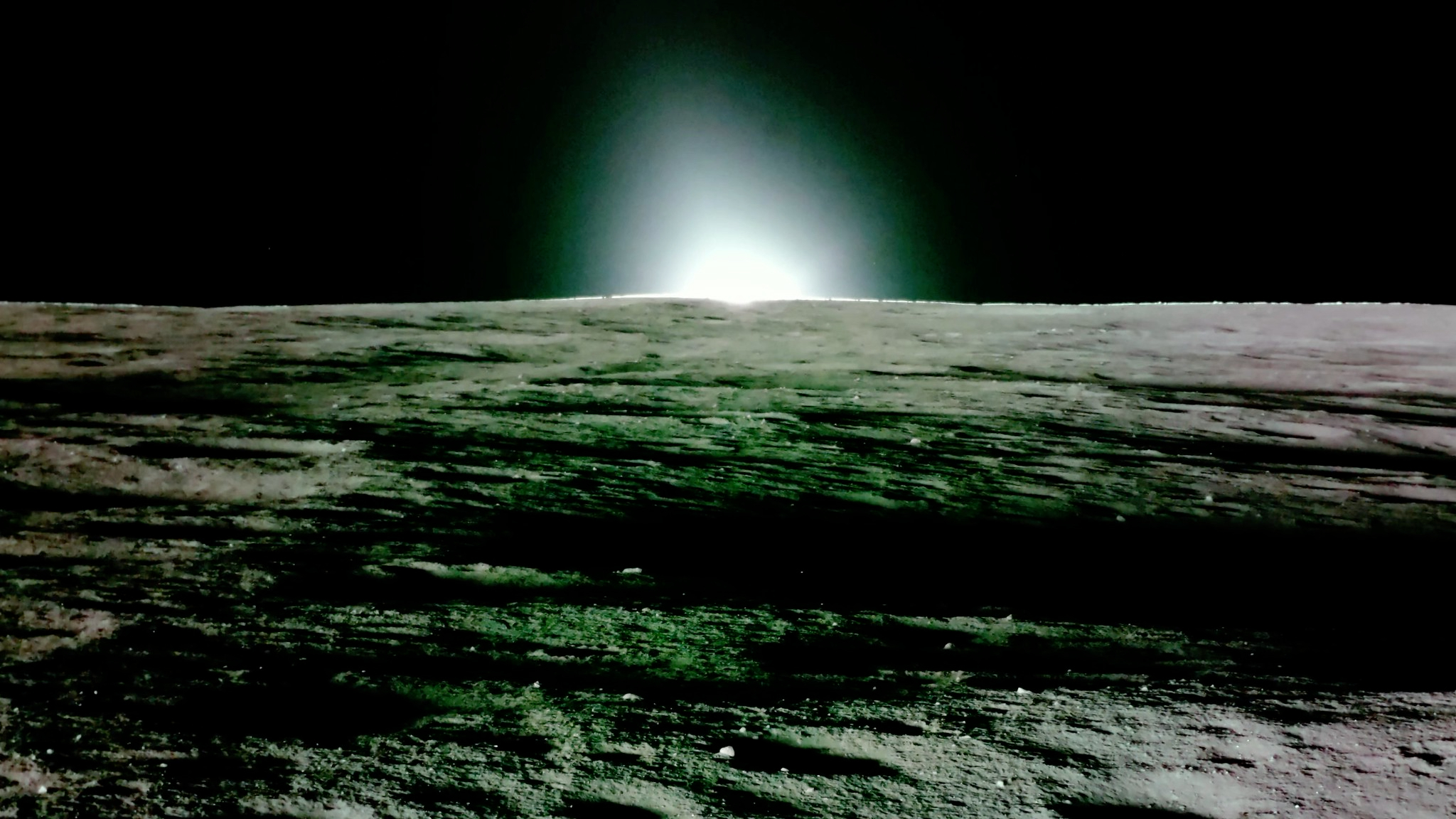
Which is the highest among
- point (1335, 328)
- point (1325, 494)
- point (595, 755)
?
point (1335, 328)

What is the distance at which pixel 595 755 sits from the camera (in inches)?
46.1

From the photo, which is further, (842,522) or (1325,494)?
(1325,494)

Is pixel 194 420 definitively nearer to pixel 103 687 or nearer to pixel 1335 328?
pixel 103 687

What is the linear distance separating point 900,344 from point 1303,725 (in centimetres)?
289

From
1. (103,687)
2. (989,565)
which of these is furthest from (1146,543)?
(103,687)

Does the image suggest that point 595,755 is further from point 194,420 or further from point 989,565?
point 194,420

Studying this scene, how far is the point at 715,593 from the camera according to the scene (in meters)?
1.66

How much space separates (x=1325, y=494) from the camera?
223 centimetres

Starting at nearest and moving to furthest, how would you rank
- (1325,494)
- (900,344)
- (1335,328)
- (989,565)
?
(989,565) → (1325,494) → (900,344) → (1335,328)

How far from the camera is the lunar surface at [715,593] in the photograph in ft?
3.70

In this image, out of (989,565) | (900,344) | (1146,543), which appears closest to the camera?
(989,565)

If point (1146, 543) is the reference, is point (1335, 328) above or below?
above

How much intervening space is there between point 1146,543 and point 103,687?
1.84 metres

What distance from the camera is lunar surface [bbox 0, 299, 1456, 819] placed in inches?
44.4
